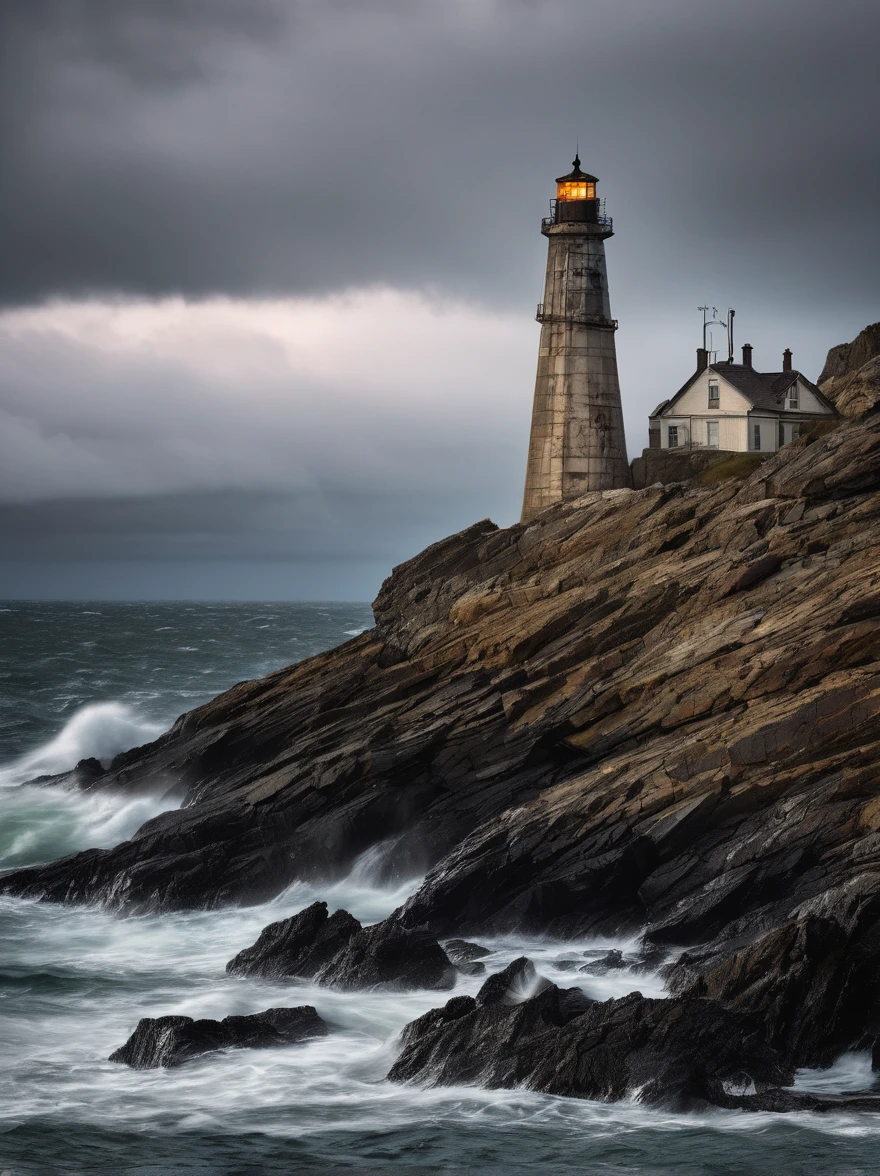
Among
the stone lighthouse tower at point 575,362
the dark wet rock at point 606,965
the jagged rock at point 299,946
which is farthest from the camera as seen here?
the stone lighthouse tower at point 575,362

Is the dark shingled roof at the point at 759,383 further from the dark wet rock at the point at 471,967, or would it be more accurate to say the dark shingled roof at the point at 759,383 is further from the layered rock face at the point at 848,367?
the dark wet rock at the point at 471,967

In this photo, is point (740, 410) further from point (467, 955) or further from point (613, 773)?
point (467, 955)

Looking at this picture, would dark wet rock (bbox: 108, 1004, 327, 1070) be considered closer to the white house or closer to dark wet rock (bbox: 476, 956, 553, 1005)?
dark wet rock (bbox: 476, 956, 553, 1005)

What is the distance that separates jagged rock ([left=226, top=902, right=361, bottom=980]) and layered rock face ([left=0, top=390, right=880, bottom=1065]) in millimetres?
1581

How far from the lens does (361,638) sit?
4378 cm

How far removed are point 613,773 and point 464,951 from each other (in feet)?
16.4

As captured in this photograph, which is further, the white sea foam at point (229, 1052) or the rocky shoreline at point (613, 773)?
the rocky shoreline at point (613, 773)

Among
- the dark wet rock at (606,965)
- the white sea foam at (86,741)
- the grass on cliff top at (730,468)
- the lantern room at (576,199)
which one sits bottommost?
the dark wet rock at (606,965)

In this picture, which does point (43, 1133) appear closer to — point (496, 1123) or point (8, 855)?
point (496, 1123)

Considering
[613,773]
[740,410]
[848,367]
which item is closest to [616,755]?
[613,773]

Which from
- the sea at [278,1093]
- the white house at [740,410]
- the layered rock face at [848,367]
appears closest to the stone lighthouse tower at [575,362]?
the white house at [740,410]

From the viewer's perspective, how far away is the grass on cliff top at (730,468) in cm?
4528

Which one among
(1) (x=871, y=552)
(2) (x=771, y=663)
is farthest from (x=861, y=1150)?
(1) (x=871, y=552)

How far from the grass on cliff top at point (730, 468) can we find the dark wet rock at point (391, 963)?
24.6 metres
